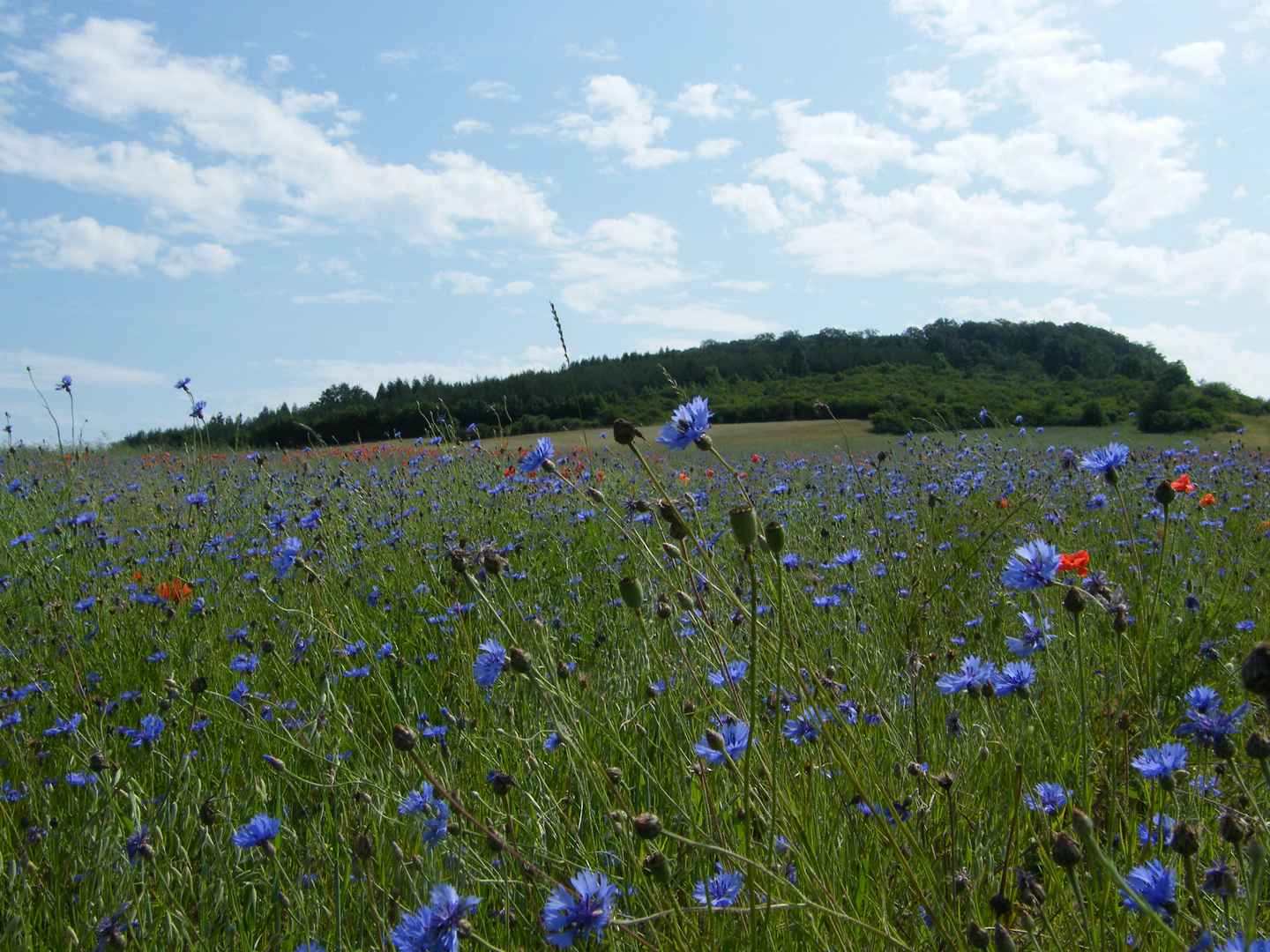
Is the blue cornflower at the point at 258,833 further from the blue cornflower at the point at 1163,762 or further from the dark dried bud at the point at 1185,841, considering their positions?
the blue cornflower at the point at 1163,762

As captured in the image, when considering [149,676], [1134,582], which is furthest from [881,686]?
[149,676]

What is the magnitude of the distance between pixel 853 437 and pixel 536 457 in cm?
1366

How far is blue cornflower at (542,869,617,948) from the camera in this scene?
88 centimetres

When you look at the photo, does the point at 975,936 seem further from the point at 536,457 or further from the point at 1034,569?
the point at 536,457

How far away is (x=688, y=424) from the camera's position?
1.30 m

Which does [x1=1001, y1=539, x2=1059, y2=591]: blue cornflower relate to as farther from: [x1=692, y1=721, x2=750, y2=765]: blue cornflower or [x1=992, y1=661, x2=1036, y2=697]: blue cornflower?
[x1=692, y1=721, x2=750, y2=765]: blue cornflower

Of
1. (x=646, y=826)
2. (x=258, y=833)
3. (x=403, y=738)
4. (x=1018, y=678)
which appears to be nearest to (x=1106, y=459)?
(x=1018, y=678)

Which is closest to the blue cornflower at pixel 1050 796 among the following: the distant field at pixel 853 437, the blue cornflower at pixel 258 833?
the blue cornflower at pixel 258 833

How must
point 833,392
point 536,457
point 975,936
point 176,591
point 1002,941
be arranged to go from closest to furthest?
1. point 1002,941
2. point 975,936
3. point 536,457
4. point 176,591
5. point 833,392

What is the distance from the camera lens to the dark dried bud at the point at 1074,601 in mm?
1037

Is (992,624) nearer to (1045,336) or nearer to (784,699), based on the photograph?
(784,699)

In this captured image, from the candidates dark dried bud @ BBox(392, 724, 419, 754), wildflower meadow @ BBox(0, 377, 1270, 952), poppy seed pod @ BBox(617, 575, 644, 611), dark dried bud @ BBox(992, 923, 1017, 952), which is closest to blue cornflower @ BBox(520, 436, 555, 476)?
wildflower meadow @ BBox(0, 377, 1270, 952)

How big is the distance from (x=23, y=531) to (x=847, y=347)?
3014cm

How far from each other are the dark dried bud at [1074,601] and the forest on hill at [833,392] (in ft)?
3.26
